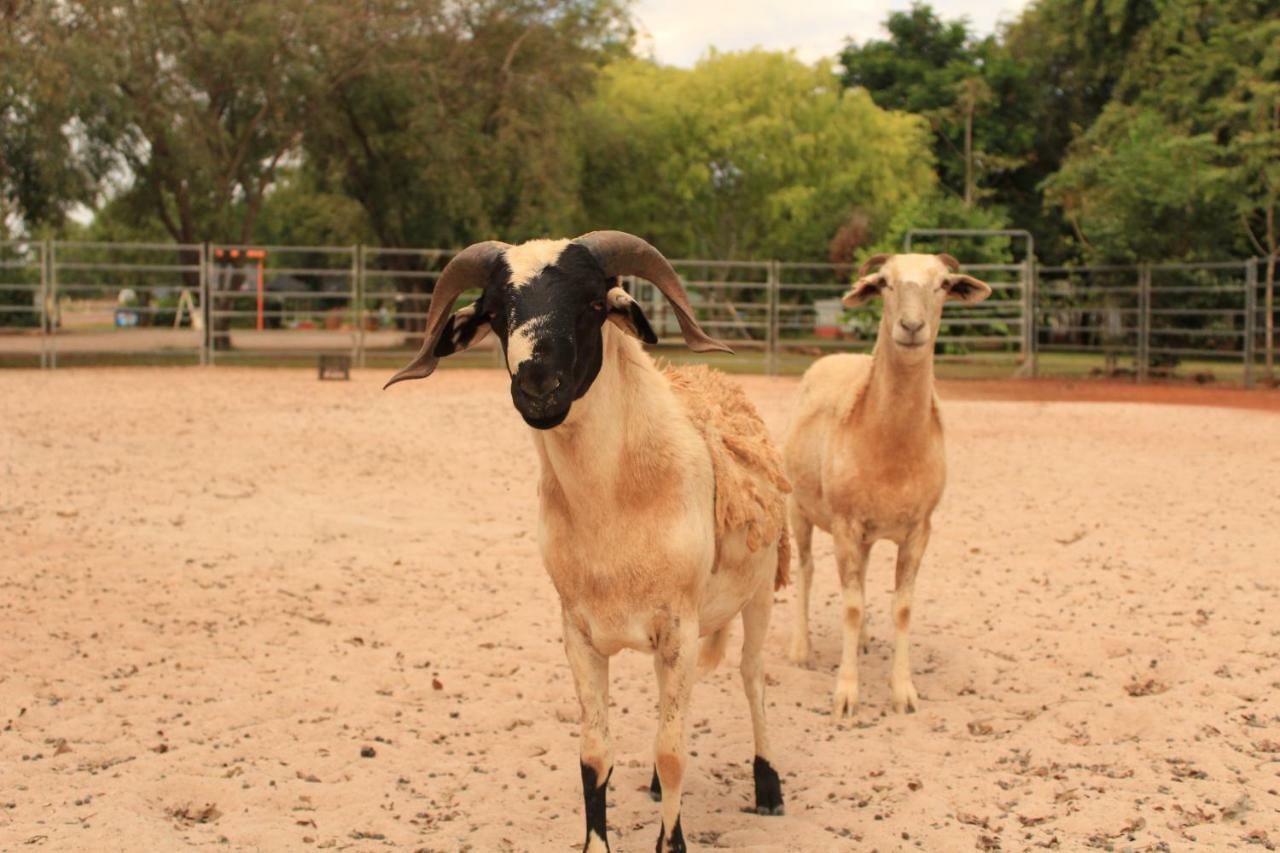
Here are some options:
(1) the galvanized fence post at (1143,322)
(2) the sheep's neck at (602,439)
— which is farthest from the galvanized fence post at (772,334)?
(2) the sheep's neck at (602,439)

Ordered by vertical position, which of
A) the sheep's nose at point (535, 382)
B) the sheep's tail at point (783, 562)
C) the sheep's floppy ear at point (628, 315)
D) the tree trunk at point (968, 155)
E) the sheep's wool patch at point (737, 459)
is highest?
the tree trunk at point (968, 155)

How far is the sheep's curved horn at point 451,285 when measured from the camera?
4172mm

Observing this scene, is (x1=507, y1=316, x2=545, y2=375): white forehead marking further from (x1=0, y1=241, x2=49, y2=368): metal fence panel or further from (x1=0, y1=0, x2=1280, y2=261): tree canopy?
(x1=0, y1=241, x2=49, y2=368): metal fence panel

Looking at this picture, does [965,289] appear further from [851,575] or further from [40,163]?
[40,163]

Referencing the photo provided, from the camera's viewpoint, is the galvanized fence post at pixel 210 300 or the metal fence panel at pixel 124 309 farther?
the galvanized fence post at pixel 210 300

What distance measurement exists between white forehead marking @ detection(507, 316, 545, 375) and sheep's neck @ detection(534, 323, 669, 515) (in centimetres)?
41

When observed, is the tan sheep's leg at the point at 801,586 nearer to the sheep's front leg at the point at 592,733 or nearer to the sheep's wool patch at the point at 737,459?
the sheep's wool patch at the point at 737,459

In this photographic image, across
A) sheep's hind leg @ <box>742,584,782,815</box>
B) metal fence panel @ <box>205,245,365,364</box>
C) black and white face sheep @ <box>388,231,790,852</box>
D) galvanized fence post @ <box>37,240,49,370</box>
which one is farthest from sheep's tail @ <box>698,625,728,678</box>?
galvanized fence post @ <box>37,240,49,370</box>

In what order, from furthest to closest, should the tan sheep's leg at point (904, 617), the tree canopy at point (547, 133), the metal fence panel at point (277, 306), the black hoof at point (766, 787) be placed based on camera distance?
the tree canopy at point (547, 133)
the metal fence panel at point (277, 306)
the tan sheep's leg at point (904, 617)
the black hoof at point (766, 787)

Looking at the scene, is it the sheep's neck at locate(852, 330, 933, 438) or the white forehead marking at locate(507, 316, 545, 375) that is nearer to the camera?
the white forehead marking at locate(507, 316, 545, 375)

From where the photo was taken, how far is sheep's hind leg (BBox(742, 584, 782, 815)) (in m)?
5.06

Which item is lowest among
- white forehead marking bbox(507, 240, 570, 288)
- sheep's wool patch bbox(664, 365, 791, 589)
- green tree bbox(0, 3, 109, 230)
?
sheep's wool patch bbox(664, 365, 791, 589)

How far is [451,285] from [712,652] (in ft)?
6.27

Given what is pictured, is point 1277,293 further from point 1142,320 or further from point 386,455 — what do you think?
point 386,455
